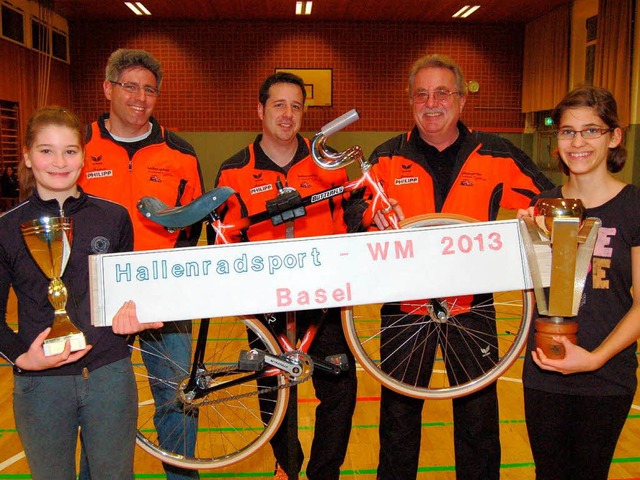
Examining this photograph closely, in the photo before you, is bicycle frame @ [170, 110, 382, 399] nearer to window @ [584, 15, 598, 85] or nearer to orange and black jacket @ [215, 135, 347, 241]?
orange and black jacket @ [215, 135, 347, 241]

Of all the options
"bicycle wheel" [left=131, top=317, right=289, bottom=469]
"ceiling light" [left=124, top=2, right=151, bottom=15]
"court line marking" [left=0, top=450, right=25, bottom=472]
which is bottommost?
"court line marking" [left=0, top=450, right=25, bottom=472]

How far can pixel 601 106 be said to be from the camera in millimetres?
1610

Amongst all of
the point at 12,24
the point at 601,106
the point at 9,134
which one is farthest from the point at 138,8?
the point at 601,106

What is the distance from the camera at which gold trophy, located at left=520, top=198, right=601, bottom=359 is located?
145 centimetres

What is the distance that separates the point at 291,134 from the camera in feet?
7.63

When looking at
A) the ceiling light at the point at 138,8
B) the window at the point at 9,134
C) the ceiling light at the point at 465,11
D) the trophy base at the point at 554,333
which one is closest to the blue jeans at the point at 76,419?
the trophy base at the point at 554,333

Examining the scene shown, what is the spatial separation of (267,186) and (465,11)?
10.5m

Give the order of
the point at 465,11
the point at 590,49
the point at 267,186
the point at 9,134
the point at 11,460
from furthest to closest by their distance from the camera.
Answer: the point at 465,11 → the point at 590,49 → the point at 9,134 → the point at 11,460 → the point at 267,186

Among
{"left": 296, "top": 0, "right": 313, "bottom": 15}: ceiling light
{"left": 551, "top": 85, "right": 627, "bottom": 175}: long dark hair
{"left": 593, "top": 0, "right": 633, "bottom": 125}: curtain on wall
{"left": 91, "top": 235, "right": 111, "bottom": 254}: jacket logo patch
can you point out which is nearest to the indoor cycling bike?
{"left": 91, "top": 235, "right": 111, "bottom": 254}: jacket logo patch

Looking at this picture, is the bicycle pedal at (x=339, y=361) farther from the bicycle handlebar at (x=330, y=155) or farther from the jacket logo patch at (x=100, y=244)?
Answer: the jacket logo patch at (x=100, y=244)

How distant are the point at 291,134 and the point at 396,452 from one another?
4.52ft

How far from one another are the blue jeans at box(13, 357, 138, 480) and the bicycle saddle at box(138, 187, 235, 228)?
48 cm

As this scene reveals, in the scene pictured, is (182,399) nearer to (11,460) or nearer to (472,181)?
(11,460)

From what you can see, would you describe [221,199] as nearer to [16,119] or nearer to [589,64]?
[16,119]
